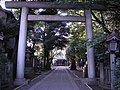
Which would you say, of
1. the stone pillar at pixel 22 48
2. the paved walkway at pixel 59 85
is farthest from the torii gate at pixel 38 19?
the paved walkway at pixel 59 85

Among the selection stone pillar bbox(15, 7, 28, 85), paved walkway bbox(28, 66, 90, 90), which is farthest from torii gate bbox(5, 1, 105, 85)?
paved walkway bbox(28, 66, 90, 90)

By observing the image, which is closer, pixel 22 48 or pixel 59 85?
pixel 59 85

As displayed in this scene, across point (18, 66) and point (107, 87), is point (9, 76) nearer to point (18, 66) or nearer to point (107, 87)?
point (18, 66)

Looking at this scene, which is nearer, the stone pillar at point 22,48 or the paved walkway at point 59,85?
the paved walkway at point 59,85

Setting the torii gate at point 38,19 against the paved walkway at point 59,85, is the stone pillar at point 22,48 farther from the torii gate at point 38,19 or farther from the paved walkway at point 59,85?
the paved walkway at point 59,85

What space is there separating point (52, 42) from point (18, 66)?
28.3 metres

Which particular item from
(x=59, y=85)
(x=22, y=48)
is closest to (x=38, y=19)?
(x=22, y=48)

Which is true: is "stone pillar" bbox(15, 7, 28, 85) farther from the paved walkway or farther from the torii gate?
the paved walkway

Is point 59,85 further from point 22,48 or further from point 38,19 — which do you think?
point 38,19

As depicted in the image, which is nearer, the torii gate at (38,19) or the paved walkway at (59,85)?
the paved walkway at (59,85)

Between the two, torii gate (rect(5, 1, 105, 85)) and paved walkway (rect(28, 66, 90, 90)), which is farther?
torii gate (rect(5, 1, 105, 85))

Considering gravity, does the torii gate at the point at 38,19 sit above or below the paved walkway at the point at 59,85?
above

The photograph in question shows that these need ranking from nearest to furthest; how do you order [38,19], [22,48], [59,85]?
1. [59,85]
2. [22,48]
3. [38,19]

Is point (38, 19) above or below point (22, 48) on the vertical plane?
above
